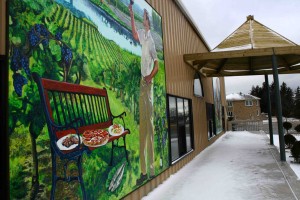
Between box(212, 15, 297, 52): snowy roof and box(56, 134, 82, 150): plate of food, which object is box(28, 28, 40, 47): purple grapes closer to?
box(56, 134, 82, 150): plate of food

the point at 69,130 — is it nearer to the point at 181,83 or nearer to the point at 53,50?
the point at 53,50

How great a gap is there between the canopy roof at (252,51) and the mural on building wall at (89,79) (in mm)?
4977

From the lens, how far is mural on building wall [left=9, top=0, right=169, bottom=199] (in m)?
3.26

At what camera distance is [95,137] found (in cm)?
473

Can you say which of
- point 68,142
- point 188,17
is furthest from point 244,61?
point 68,142

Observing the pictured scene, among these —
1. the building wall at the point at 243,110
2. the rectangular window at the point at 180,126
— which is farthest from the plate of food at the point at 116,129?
the building wall at the point at 243,110

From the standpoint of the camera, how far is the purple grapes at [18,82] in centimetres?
319

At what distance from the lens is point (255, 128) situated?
35.6 metres

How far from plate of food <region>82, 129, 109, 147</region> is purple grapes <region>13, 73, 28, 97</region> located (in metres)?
1.40

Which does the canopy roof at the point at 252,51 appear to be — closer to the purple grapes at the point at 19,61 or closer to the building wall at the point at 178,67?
the building wall at the point at 178,67

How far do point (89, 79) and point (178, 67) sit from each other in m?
6.93

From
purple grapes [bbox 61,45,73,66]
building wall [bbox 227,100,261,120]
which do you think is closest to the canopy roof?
purple grapes [bbox 61,45,73,66]

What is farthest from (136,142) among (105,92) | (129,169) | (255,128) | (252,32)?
(255,128)

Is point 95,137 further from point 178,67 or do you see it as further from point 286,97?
point 286,97
